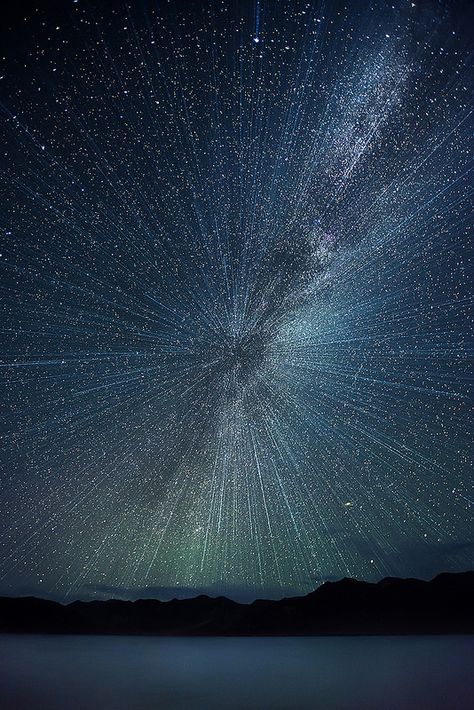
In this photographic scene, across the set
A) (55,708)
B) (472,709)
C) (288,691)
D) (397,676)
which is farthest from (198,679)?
(472,709)

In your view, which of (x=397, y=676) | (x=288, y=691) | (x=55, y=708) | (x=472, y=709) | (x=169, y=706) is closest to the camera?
(x=472, y=709)

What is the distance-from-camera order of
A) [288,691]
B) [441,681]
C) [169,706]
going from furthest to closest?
[441,681]
[288,691]
[169,706]

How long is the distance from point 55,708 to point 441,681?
46.1ft

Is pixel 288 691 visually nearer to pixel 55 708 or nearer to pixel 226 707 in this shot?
pixel 226 707

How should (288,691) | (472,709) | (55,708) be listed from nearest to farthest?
1. (472,709)
2. (55,708)
3. (288,691)

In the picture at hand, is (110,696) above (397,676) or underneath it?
above

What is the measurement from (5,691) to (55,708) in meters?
4.08

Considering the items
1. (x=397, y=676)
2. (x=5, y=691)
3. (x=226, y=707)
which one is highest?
(x=5, y=691)

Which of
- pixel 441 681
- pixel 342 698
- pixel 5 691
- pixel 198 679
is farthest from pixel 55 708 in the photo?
pixel 441 681

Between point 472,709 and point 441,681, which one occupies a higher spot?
point 472,709

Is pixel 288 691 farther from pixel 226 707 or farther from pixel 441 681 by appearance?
pixel 441 681

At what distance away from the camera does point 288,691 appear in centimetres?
1786

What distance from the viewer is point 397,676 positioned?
22.5 meters

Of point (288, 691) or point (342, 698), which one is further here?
point (288, 691)
